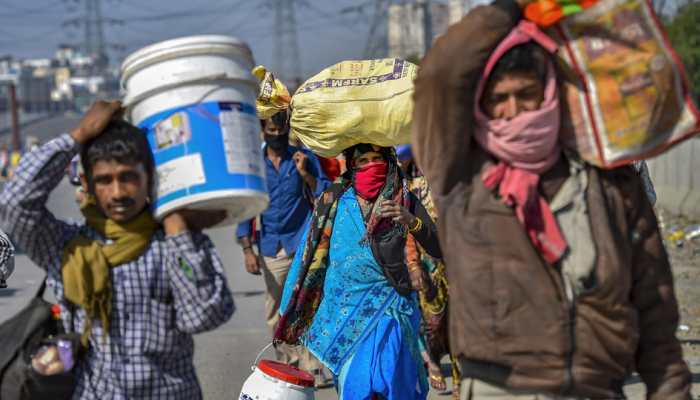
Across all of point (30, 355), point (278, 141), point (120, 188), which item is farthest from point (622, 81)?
point (278, 141)

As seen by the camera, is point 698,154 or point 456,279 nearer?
point 456,279

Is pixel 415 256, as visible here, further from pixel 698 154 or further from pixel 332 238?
pixel 698 154

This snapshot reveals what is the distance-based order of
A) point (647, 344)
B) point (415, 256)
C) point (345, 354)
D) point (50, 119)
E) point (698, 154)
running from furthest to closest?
point (50, 119) → point (698, 154) → point (415, 256) → point (345, 354) → point (647, 344)

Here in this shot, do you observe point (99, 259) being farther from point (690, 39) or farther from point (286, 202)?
point (690, 39)

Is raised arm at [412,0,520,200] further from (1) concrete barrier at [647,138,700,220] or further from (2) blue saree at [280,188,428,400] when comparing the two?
(1) concrete barrier at [647,138,700,220]

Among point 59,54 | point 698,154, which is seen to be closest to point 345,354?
point 698,154

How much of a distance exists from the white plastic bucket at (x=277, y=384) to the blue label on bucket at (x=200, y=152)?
2.27 meters

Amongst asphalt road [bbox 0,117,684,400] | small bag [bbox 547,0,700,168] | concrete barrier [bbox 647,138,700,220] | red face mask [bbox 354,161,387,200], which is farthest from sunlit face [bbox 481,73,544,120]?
concrete barrier [bbox 647,138,700,220]

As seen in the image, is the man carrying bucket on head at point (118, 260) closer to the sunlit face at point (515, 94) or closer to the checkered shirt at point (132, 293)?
the checkered shirt at point (132, 293)

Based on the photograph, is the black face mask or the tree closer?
the black face mask

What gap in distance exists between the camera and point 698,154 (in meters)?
17.2

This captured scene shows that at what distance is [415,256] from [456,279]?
3132 mm

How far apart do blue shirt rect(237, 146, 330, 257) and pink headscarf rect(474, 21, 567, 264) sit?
517cm

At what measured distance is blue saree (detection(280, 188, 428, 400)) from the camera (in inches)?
240
